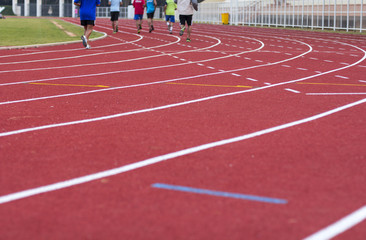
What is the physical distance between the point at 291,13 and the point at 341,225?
37610mm

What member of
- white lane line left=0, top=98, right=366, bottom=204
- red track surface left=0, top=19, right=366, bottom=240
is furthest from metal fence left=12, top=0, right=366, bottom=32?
white lane line left=0, top=98, right=366, bottom=204

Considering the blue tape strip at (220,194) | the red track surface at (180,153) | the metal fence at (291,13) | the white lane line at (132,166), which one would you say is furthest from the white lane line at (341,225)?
the metal fence at (291,13)

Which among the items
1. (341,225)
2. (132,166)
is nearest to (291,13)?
(132,166)

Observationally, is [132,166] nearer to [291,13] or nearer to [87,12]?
[87,12]

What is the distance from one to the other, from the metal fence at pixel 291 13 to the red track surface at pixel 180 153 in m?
21.7

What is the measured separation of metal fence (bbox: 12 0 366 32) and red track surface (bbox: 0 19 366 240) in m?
21.7

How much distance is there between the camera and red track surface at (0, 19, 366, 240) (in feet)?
13.4

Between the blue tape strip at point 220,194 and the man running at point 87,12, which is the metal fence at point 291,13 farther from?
the blue tape strip at point 220,194

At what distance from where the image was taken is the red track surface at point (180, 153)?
160 inches

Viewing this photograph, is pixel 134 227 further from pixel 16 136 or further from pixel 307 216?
pixel 16 136

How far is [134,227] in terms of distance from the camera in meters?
3.95

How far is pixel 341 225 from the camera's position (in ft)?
13.2

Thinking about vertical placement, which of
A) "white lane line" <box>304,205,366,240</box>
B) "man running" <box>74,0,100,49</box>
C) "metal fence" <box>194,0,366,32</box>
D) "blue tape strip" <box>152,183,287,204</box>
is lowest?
"white lane line" <box>304,205,366,240</box>

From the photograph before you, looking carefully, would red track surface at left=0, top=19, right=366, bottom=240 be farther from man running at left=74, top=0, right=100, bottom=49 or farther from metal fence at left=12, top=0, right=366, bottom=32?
metal fence at left=12, top=0, right=366, bottom=32
